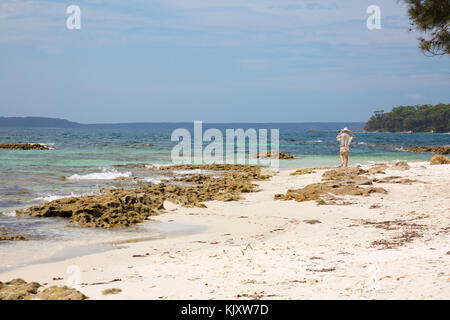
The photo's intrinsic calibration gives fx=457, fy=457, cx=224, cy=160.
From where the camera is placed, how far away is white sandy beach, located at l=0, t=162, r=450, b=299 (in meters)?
4.59

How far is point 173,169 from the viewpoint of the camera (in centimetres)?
2336

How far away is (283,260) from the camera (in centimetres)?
583

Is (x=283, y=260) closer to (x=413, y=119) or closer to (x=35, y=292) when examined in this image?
(x=35, y=292)

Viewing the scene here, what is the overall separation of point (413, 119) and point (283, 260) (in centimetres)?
15579

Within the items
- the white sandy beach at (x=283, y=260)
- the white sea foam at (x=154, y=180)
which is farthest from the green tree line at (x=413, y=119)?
the white sandy beach at (x=283, y=260)

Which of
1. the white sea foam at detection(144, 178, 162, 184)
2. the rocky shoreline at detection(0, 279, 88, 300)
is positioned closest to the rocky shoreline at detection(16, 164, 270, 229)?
the white sea foam at detection(144, 178, 162, 184)

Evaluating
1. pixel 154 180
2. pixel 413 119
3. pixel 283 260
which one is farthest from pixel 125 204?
pixel 413 119

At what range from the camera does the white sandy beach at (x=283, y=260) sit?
15.1ft

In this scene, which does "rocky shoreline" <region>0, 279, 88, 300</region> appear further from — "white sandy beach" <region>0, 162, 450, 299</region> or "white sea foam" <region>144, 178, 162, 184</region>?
"white sea foam" <region>144, 178, 162, 184</region>

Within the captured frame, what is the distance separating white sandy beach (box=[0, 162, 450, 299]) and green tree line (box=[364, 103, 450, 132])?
148m

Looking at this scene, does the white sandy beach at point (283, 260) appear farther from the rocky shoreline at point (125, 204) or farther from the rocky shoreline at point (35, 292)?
the rocky shoreline at point (125, 204)

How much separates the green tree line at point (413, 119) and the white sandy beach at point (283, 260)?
5837 inches
